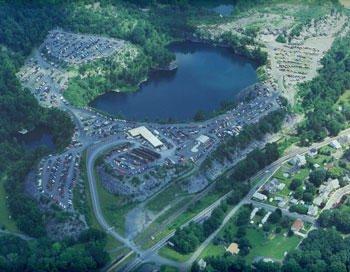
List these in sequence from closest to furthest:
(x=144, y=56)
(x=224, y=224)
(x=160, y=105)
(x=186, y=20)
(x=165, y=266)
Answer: (x=165, y=266) → (x=224, y=224) → (x=160, y=105) → (x=144, y=56) → (x=186, y=20)

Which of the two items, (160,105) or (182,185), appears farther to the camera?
(160,105)

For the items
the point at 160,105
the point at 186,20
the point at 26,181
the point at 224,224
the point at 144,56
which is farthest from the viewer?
the point at 186,20

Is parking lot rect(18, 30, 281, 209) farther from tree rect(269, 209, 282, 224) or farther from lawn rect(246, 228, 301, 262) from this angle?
lawn rect(246, 228, 301, 262)

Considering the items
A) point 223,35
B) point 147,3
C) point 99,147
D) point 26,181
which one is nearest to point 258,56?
point 223,35

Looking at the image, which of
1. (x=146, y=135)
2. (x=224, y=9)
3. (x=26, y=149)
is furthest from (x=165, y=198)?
(x=224, y=9)

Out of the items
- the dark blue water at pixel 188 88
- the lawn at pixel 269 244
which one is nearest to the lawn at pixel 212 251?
the lawn at pixel 269 244

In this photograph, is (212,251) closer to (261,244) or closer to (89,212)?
(261,244)

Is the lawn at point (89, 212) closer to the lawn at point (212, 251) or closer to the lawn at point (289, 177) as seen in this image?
the lawn at point (212, 251)

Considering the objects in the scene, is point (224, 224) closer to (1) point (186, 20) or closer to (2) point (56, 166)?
(2) point (56, 166)
